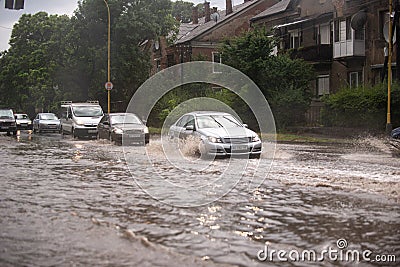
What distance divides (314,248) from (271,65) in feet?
95.3

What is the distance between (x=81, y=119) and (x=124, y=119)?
6521 millimetres

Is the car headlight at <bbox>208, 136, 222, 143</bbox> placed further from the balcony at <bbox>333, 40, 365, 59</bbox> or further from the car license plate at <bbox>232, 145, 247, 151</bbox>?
the balcony at <bbox>333, 40, 365, 59</bbox>

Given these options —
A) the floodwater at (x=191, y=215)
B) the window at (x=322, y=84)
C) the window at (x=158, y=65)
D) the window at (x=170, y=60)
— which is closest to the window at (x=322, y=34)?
the window at (x=322, y=84)

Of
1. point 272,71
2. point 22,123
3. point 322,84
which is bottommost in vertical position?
point 22,123

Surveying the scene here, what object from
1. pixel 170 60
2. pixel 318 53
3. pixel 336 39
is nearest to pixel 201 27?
pixel 170 60

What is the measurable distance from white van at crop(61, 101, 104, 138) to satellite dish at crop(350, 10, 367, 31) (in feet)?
52.0

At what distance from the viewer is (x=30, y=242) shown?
268 inches

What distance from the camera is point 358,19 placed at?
36594 millimetres

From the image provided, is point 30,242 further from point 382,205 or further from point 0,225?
point 382,205

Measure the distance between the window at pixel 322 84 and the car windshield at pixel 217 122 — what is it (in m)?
22.8

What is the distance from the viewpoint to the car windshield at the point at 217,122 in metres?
18.6

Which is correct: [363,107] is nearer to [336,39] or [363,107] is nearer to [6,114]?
[336,39]

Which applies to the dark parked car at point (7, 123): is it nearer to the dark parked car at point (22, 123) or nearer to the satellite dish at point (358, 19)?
the dark parked car at point (22, 123)

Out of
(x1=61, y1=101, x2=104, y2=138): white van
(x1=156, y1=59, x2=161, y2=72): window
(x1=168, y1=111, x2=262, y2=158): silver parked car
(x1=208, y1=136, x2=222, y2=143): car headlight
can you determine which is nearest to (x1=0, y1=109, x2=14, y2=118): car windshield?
(x1=61, y1=101, x2=104, y2=138): white van
